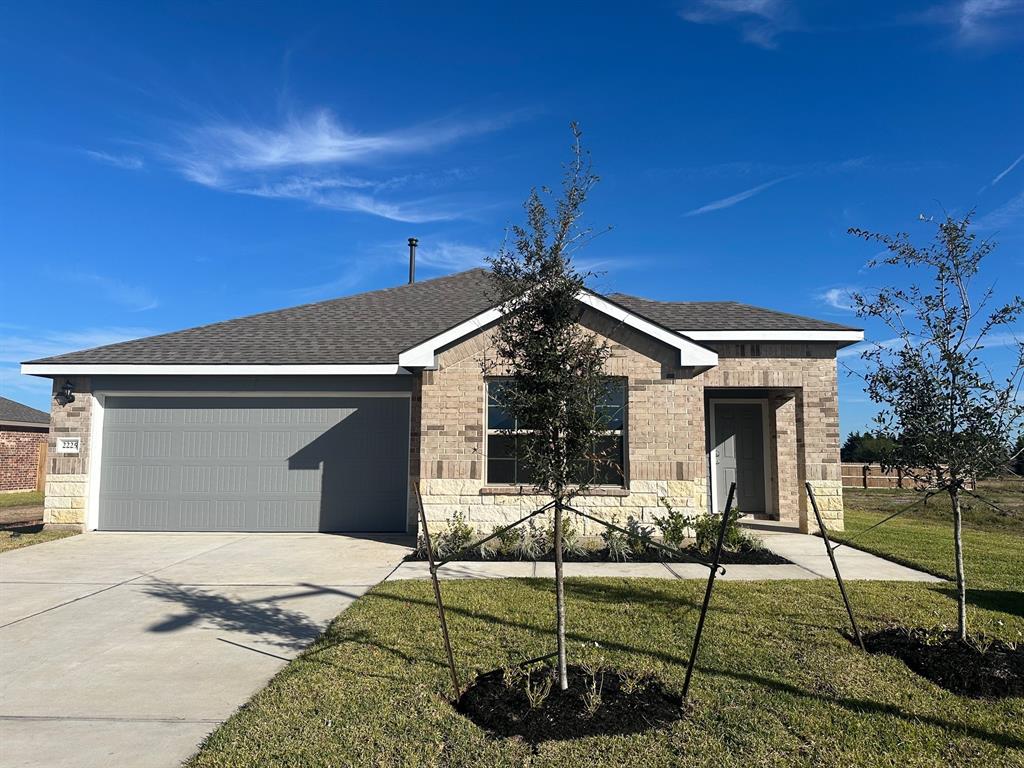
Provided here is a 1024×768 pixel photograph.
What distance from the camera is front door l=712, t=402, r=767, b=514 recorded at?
13328mm

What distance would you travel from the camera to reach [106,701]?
432 centimetres

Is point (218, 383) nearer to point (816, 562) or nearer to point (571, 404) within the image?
point (571, 404)

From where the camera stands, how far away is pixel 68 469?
38.9 ft

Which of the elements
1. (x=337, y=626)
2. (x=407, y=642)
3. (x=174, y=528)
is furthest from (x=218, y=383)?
(x=407, y=642)

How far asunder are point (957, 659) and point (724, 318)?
8525mm

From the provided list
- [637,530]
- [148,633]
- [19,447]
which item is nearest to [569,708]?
[148,633]

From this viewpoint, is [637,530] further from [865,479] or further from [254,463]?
[865,479]

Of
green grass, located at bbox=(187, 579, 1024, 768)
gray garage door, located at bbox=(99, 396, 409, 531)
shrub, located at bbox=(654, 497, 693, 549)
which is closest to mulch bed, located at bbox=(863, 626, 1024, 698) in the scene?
green grass, located at bbox=(187, 579, 1024, 768)

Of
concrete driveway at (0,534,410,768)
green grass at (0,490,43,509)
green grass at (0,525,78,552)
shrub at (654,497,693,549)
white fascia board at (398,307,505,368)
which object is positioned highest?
white fascia board at (398,307,505,368)

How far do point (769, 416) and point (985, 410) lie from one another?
7920 millimetres

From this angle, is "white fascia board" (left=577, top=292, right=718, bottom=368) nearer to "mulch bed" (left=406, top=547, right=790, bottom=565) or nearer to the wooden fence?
"mulch bed" (left=406, top=547, right=790, bottom=565)

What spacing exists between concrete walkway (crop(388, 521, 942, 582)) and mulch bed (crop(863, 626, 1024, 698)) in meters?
2.36

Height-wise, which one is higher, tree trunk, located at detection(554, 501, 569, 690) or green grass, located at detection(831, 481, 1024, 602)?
tree trunk, located at detection(554, 501, 569, 690)

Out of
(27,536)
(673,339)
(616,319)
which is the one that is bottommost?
(27,536)
